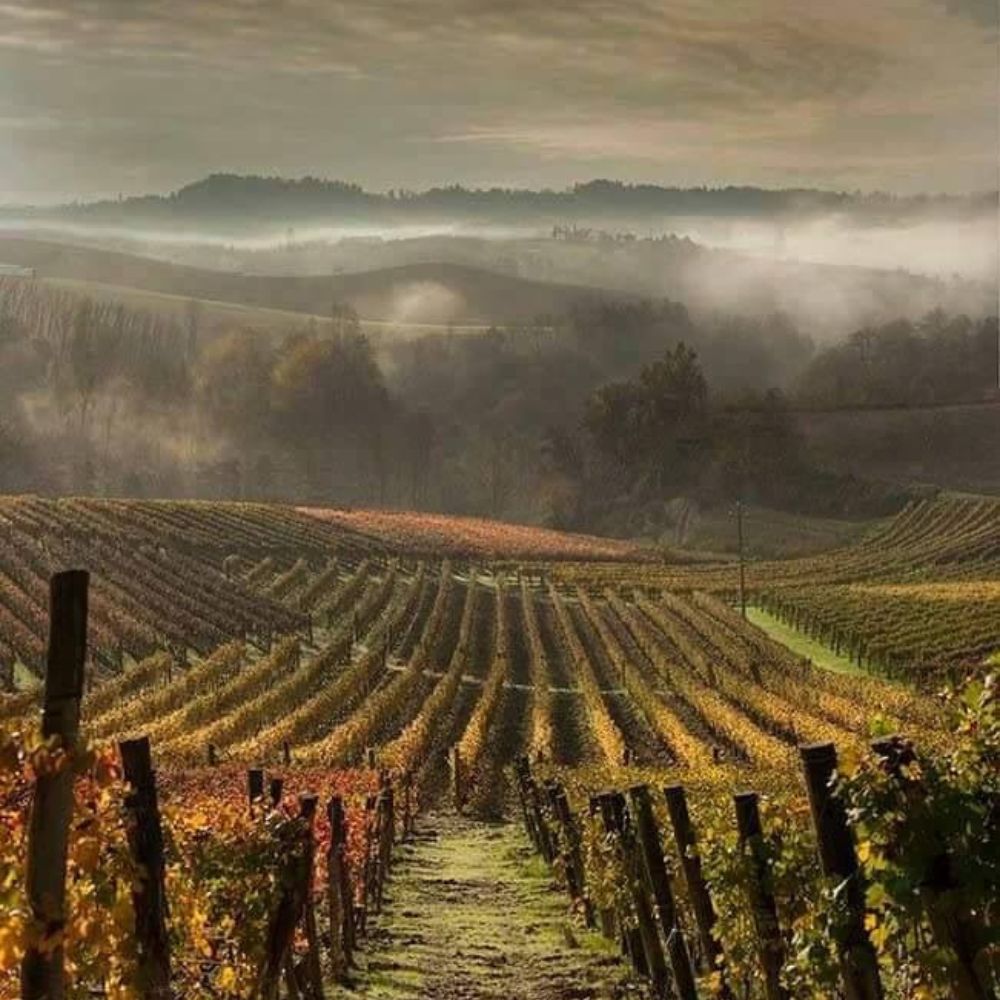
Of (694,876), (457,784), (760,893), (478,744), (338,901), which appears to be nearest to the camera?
(760,893)

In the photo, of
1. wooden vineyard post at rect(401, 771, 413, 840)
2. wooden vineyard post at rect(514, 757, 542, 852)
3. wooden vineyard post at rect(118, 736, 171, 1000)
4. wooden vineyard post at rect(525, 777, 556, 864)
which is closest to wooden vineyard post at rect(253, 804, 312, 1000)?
wooden vineyard post at rect(118, 736, 171, 1000)

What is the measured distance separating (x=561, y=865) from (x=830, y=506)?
334ft

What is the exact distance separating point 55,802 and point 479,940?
13.2 metres

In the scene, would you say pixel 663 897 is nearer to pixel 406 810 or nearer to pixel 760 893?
pixel 760 893

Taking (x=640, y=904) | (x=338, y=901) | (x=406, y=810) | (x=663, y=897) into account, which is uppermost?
(x=663, y=897)

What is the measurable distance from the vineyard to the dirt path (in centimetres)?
41

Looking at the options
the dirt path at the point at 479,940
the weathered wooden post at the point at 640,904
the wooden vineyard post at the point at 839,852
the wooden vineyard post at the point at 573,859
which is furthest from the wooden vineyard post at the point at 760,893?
the wooden vineyard post at the point at 573,859

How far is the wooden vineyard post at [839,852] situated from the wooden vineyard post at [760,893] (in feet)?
7.63

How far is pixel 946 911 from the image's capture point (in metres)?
6.24

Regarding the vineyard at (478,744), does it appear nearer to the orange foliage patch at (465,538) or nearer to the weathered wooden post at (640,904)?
the weathered wooden post at (640,904)

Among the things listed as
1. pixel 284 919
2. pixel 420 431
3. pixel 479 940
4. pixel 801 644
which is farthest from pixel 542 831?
pixel 420 431

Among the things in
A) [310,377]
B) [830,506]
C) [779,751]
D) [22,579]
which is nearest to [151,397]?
[310,377]

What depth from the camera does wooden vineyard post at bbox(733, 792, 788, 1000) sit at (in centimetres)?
996

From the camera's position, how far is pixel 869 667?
57.8 m
